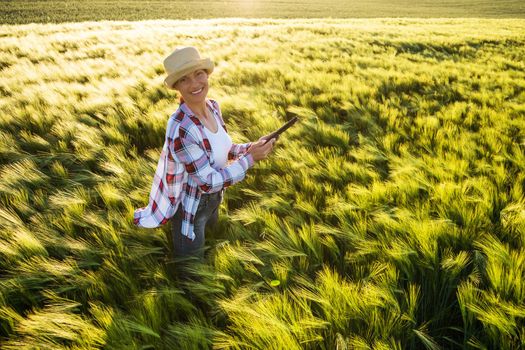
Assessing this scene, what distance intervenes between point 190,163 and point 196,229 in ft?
1.37

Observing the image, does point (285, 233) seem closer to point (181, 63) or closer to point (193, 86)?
point (193, 86)

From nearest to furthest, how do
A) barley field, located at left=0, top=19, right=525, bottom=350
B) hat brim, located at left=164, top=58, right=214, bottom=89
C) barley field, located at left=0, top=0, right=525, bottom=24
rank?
1. barley field, located at left=0, top=19, right=525, bottom=350
2. hat brim, located at left=164, top=58, right=214, bottom=89
3. barley field, located at left=0, top=0, right=525, bottom=24

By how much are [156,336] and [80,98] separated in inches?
153

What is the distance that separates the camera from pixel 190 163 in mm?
1562

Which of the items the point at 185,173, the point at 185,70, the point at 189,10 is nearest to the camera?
the point at 185,70

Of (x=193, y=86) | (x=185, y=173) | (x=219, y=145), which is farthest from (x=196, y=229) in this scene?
(x=193, y=86)

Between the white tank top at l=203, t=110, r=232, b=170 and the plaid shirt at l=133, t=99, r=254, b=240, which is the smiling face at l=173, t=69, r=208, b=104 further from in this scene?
the white tank top at l=203, t=110, r=232, b=170

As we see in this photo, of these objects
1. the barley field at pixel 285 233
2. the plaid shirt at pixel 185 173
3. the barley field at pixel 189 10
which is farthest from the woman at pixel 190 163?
the barley field at pixel 189 10

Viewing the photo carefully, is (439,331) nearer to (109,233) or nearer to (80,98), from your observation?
(109,233)

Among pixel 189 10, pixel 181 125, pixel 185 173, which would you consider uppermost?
pixel 189 10

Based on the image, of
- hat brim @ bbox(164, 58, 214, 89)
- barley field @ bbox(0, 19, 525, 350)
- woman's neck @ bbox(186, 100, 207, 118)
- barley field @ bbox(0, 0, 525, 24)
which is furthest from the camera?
barley field @ bbox(0, 0, 525, 24)

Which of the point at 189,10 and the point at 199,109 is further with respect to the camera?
the point at 189,10

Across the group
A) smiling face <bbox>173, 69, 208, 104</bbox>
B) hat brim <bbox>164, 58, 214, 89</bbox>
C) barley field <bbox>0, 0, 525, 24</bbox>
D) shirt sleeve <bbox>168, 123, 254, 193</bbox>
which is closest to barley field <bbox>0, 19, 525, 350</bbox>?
shirt sleeve <bbox>168, 123, 254, 193</bbox>

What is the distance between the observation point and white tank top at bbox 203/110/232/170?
177 centimetres
